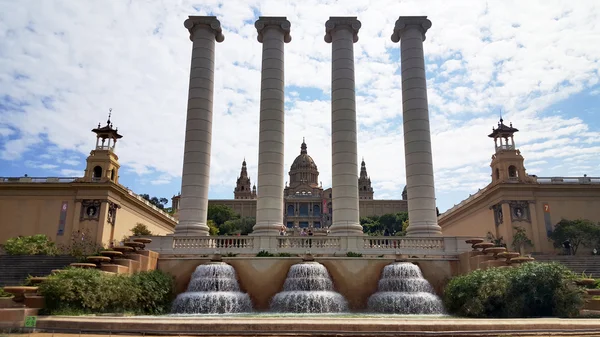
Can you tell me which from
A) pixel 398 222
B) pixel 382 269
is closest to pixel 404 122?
pixel 382 269

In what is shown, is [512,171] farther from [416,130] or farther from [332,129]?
[332,129]

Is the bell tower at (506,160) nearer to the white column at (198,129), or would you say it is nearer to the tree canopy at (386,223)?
the white column at (198,129)

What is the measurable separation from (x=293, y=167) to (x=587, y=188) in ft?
468

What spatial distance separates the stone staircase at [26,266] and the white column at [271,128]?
13.6 m

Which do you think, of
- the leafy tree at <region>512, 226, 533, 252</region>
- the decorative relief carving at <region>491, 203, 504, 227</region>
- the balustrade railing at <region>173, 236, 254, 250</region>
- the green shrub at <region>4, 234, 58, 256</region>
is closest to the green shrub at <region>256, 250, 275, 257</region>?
the balustrade railing at <region>173, 236, 254, 250</region>

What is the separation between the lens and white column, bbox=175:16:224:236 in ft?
114

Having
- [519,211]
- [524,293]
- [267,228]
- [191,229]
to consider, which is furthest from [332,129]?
[519,211]

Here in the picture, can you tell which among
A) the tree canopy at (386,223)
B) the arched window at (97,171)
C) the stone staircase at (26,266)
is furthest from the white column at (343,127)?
the tree canopy at (386,223)

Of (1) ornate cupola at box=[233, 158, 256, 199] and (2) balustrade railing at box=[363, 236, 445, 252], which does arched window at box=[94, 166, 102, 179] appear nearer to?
(2) balustrade railing at box=[363, 236, 445, 252]

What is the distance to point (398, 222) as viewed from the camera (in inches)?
5640

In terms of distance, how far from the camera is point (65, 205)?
57.6 meters

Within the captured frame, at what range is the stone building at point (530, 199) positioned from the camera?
2121 inches

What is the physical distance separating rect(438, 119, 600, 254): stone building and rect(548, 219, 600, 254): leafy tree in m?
1.92

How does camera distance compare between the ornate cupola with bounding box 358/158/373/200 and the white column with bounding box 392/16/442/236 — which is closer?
the white column with bounding box 392/16/442/236
